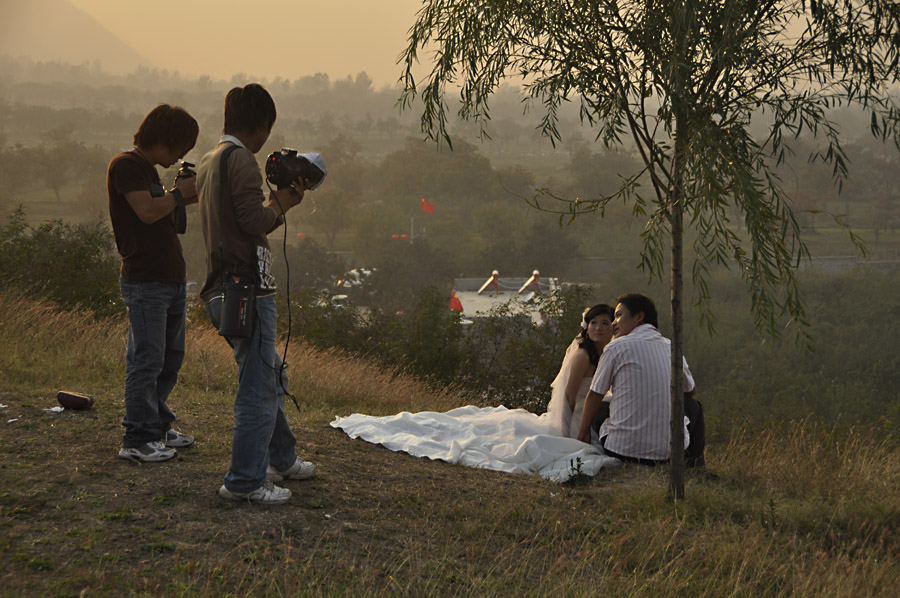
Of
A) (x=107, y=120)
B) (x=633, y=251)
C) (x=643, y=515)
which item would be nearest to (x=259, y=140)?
(x=643, y=515)

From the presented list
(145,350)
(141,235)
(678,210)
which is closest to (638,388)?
(678,210)

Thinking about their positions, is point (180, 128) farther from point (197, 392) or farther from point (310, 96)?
point (310, 96)

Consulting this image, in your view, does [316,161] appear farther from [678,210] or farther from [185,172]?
[678,210]

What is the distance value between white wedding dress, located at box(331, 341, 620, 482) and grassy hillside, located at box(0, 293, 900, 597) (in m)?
0.16

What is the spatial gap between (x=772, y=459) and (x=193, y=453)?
13.0ft

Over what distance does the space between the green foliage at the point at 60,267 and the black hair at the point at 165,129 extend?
9.65 meters

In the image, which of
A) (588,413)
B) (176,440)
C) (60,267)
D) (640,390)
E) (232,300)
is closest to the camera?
(232,300)

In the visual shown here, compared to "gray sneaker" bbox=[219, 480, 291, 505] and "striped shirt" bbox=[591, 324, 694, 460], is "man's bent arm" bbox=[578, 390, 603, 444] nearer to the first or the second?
"striped shirt" bbox=[591, 324, 694, 460]

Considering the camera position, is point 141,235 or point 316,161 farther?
point 141,235

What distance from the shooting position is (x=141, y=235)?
362 cm

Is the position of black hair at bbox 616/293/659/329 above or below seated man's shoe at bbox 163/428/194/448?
above

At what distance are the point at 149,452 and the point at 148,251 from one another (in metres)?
0.97

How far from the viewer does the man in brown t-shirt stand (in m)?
3.51

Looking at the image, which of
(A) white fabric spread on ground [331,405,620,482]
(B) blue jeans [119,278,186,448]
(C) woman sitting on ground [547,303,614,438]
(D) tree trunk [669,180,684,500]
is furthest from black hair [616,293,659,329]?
(B) blue jeans [119,278,186,448]
